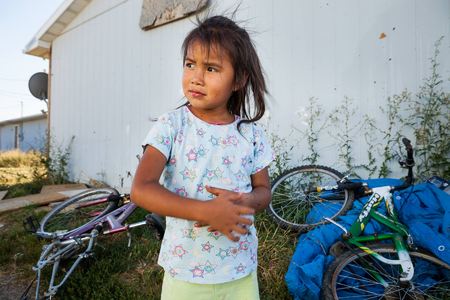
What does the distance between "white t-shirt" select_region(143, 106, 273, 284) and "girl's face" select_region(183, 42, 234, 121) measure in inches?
3.0

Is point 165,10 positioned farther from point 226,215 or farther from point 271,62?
point 226,215

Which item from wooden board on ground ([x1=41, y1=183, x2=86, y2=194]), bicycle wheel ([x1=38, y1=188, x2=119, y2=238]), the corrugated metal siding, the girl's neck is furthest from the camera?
wooden board on ground ([x1=41, y1=183, x2=86, y2=194])

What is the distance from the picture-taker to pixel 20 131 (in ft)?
78.5

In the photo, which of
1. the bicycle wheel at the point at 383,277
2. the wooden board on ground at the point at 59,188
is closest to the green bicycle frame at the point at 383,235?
Answer: the bicycle wheel at the point at 383,277

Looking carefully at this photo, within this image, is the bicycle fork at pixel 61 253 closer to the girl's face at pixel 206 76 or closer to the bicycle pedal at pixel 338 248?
the bicycle pedal at pixel 338 248

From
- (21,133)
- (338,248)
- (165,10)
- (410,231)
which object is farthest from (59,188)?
(21,133)

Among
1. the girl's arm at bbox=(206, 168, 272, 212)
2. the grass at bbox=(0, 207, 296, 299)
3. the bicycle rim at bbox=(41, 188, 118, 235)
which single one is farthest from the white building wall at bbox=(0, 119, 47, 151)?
the girl's arm at bbox=(206, 168, 272, 212)

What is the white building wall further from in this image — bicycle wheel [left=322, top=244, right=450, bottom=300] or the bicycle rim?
bicycle wheel [left=322, top=244, right=450, bottom=300]

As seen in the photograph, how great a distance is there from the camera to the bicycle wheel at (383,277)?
2.06 meters

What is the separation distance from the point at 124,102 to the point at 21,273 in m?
3.62

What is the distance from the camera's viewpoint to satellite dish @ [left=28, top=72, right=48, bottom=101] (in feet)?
26.6

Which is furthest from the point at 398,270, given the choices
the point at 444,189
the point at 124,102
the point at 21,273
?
the point at 124,102

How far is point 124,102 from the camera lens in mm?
5906

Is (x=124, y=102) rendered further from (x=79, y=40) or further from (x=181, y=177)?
(x=181, y=177)
